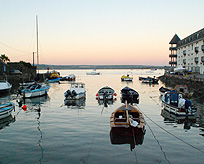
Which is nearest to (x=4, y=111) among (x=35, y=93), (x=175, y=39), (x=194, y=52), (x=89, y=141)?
(x=89, y=141)

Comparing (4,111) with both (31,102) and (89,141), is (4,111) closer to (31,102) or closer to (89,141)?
(89,141)

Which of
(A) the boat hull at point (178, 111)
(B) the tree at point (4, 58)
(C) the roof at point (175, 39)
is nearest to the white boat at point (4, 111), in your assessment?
(A) the boat hull at point (178, 111)

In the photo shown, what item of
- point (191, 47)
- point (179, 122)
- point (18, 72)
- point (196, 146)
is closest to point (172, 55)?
point (191, 47)

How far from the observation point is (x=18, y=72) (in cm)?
7688

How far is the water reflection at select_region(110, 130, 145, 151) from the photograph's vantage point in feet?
49.9

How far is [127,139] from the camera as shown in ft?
52.2

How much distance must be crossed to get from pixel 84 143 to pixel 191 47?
72290mm

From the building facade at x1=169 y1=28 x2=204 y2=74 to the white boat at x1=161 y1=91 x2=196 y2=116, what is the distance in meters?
44.2

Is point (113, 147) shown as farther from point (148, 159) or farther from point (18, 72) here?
point (18, 72)

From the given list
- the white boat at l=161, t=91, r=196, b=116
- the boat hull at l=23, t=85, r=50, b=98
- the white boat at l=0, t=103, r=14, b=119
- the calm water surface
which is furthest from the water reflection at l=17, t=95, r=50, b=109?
the white boat at l=161, t=91, r=196, b=116

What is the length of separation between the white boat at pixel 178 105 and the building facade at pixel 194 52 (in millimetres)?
44234

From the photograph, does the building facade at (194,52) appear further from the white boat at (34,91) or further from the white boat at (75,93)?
the white boat at (34,91)

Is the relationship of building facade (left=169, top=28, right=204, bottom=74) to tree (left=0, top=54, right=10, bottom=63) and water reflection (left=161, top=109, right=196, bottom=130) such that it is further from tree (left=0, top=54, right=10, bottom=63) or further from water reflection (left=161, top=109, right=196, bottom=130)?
tree (left=0, top=54, right=10, bottom=63)

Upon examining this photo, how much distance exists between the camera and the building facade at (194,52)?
221 ft
